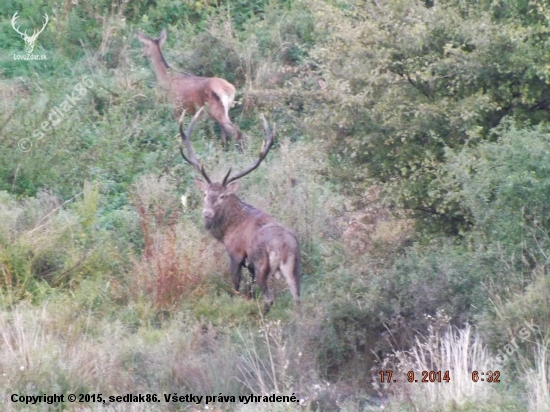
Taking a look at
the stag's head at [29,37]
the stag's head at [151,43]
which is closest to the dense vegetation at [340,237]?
the stag's head at [151,43]

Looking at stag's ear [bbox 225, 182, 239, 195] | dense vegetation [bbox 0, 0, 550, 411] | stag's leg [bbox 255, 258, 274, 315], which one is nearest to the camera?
dense vegetation [bbox 0, 0, 550, 411]

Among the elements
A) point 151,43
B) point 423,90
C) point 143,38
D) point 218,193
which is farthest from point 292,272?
point 143,38

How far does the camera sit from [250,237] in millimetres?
10516

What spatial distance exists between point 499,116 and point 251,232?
120 inches

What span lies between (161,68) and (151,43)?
0.58 metres

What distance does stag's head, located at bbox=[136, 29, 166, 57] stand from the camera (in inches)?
631

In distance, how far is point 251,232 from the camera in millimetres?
10562

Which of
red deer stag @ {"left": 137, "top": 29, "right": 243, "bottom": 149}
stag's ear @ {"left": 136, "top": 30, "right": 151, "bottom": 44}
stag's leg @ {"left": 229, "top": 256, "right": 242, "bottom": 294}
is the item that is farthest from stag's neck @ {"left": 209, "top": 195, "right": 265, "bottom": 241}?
stag's ear @ {"left": 136, "top": 30, "right": 151, "bottom": 44}

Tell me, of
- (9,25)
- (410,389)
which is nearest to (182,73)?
(9,25)

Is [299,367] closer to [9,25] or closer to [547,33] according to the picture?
[547,33]

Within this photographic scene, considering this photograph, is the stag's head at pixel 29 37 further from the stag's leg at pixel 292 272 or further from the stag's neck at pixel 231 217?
the stag's leg at pixel 292 272

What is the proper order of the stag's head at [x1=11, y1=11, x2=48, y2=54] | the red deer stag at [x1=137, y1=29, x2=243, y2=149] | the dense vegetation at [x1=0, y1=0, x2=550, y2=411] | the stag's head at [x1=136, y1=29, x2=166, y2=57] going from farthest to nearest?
the stag's head at [x1=11, y1=11, x2=48, y2=54] < the stag's head at [x1=136, y1=29, x2=166, y2=57] < the red deer stag at [x1=137, y1=29, x2=243, y2=149] < the dense vegetation at [x1=0, y1=0, x2=550, y2=411]

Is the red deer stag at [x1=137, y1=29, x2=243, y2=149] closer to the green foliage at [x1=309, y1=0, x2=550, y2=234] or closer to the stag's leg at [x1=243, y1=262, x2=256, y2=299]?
the stag's leg at [x1=243, y1=262, x2=256, y2=299]

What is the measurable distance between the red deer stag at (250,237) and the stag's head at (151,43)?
5.01 metres
